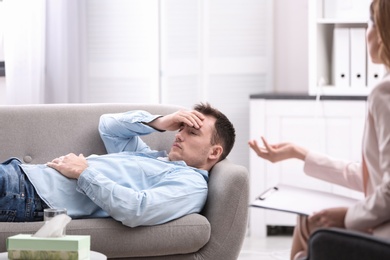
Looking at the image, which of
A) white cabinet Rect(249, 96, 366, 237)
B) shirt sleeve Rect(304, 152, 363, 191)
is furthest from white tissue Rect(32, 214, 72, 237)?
white cabinet Rect(249, 96, 366, 237)

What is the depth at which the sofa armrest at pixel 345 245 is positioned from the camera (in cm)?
143

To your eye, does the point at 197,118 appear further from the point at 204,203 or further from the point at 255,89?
the point at 255,89

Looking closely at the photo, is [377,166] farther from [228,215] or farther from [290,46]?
[290,46]

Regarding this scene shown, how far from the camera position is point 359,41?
13.6 feet

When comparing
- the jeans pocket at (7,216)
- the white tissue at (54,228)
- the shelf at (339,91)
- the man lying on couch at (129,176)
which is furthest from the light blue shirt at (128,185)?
the shelf at (339,91)

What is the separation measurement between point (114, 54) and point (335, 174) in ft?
8.95

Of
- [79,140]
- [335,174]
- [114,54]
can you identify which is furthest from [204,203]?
[114,54]

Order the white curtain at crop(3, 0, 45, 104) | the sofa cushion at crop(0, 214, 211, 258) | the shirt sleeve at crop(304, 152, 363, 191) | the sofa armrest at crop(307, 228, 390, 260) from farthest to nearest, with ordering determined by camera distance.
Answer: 1. the white curtain at crop(3, 0, 45, 104)
2. the sofa cushion at crop(0, 214, 211, 258)
3. the shirt sleeve at crop(304, 152, 363, 191)
4. the sofa armrest at crop(307, 228, 390, 260)

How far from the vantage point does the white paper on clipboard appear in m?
1.56

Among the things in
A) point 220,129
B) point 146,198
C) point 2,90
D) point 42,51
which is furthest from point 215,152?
point 2,90

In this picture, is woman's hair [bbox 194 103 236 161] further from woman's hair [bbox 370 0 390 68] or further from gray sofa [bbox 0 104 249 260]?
woman's hair [bbox 370 0 390 68]

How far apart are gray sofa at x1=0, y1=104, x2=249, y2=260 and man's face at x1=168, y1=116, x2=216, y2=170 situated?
79mm

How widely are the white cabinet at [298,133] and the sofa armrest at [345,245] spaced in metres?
2.66

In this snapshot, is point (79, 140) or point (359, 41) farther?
point (359, 41)
